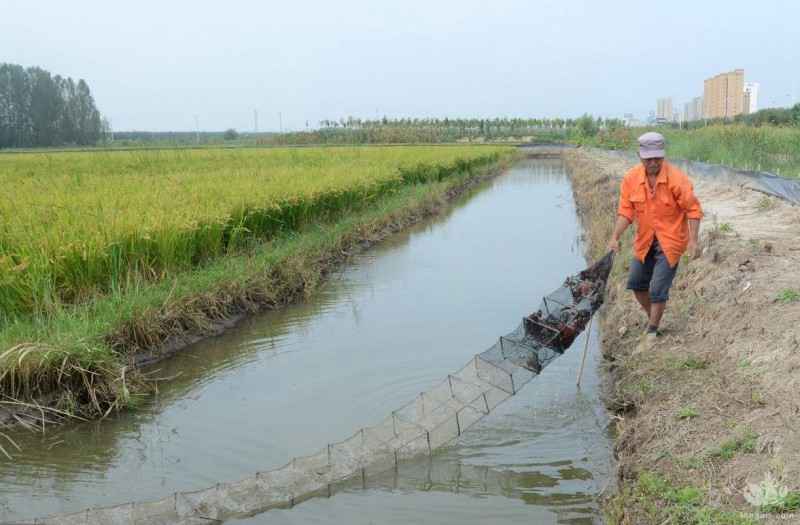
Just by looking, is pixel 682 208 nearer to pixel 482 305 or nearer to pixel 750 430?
pixel 750 430

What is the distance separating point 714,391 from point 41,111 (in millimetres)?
58926

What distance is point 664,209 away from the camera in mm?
4445

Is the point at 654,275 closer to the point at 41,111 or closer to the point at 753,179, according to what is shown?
the point at 753,179

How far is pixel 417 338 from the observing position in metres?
6.60

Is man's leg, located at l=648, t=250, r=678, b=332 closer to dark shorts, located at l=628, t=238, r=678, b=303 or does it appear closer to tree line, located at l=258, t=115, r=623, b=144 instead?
dark shorts, located at l=628, t=238, r=678, b=303

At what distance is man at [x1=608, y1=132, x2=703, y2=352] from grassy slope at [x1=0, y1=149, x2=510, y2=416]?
350 cm

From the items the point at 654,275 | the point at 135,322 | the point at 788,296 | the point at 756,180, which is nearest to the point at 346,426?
the point at 135,322

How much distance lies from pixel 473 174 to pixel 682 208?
2371 cm

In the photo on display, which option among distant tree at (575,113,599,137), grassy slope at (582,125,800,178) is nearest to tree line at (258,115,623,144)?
distant tree at (575,113,599,137)

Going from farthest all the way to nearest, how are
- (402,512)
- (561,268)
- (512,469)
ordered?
(561,268) < (512,469) < (402,512)

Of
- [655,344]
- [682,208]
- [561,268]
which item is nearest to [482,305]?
[561,268]

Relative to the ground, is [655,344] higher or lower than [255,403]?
higher

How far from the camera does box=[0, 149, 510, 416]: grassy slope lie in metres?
4.68

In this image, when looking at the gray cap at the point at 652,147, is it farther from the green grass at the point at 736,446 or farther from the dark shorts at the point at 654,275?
the green grass at the point at 736,446
